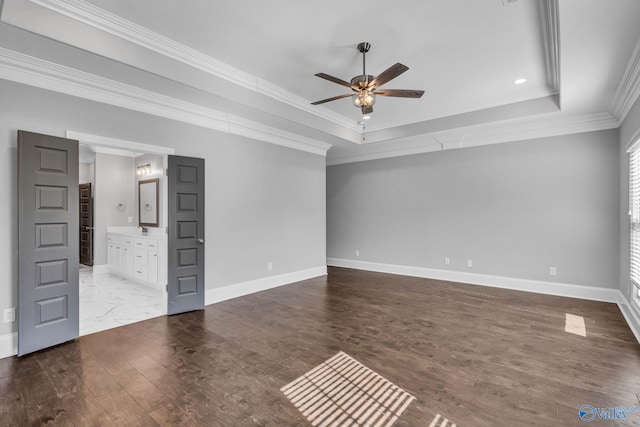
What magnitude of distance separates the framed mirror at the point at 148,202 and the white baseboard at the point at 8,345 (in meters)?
3.38

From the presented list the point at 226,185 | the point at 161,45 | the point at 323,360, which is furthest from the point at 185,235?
the point at 323,360

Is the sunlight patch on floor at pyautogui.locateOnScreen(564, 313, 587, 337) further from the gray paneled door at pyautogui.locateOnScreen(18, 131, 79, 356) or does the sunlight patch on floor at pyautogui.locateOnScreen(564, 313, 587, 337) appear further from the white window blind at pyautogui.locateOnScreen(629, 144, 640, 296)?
the gray paneled door at pyautogui.locateOnScreen(18, 131, 79, 356)

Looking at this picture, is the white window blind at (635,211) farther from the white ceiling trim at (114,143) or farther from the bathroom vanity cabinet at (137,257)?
the bathroom vanity cabinet at (137,257)

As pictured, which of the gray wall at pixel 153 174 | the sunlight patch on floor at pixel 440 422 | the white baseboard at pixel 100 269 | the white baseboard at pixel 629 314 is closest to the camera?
the sunlight patch on floor at pixel 440 422

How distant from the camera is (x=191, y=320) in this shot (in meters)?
3.85

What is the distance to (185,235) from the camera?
13.6ft

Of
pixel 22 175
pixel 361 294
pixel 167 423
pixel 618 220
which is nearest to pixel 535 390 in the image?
pixel 167 423

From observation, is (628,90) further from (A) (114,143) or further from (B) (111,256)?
(B) (111,256)

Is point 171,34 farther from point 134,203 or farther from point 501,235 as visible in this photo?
point 501,235

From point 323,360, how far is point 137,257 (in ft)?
14.3

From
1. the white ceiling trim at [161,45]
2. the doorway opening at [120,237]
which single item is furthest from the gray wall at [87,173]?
the white ceiling trim at [161,45]

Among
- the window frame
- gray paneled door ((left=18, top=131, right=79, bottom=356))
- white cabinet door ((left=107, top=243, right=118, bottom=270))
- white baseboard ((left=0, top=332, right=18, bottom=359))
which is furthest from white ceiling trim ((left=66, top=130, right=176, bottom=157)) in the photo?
the window frame

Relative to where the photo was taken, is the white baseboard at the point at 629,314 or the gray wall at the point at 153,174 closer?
the white baseboard at the point at 629,314

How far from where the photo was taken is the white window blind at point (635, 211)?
11.7 ft
